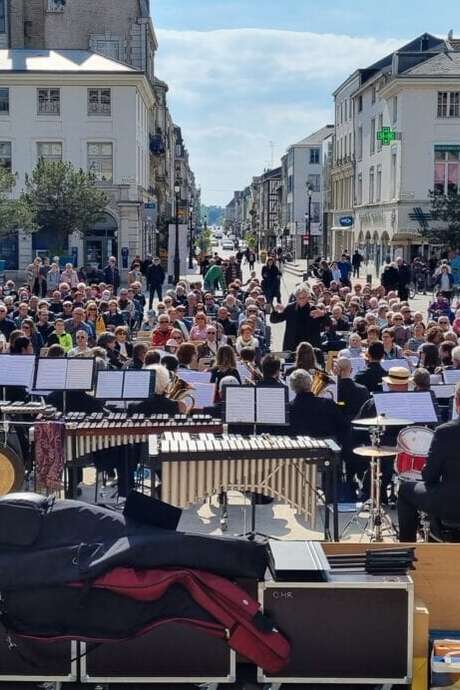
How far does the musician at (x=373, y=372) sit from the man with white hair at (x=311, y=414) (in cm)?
210

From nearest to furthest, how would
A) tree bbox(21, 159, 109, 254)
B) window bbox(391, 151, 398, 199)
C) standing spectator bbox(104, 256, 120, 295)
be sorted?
standing spectator bbox(104, 256, 120, 295) → tree bbox(21, 159, 109, 254) → window bbox(391, 151, 398, 199)

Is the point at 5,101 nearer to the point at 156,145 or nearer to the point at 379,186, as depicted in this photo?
the point at 156,145

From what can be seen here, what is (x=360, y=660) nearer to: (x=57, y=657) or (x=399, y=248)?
(x=57, y=657)

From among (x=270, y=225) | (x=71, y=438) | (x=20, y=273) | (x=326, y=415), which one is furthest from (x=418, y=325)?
(x=270, y=225)

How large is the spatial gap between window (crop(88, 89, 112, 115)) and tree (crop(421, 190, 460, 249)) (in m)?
19.2

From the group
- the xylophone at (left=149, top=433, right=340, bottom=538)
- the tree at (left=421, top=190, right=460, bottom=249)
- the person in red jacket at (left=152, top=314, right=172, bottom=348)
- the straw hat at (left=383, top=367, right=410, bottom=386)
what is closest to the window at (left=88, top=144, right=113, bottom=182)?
the tree at (left=421, top=190, right=460, bottom=249)

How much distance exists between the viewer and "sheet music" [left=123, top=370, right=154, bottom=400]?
479 inches

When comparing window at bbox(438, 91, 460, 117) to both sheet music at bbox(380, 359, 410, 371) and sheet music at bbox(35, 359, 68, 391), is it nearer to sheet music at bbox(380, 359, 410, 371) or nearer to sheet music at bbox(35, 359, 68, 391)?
sheet music at bbox(380, 359, 410, 371)

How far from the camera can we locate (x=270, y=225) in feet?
525

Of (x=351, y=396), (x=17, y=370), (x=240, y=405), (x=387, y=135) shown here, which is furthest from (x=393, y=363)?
(x=387, y=135)

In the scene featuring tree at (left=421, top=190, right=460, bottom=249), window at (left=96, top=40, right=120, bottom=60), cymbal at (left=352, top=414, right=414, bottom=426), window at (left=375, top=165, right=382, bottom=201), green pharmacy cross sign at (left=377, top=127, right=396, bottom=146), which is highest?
window at (left=96, top=40, right=120, bottom=60)

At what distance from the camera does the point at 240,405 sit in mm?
10969

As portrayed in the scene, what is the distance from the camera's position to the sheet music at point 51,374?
40.0ft

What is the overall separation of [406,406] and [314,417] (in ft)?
4.05
